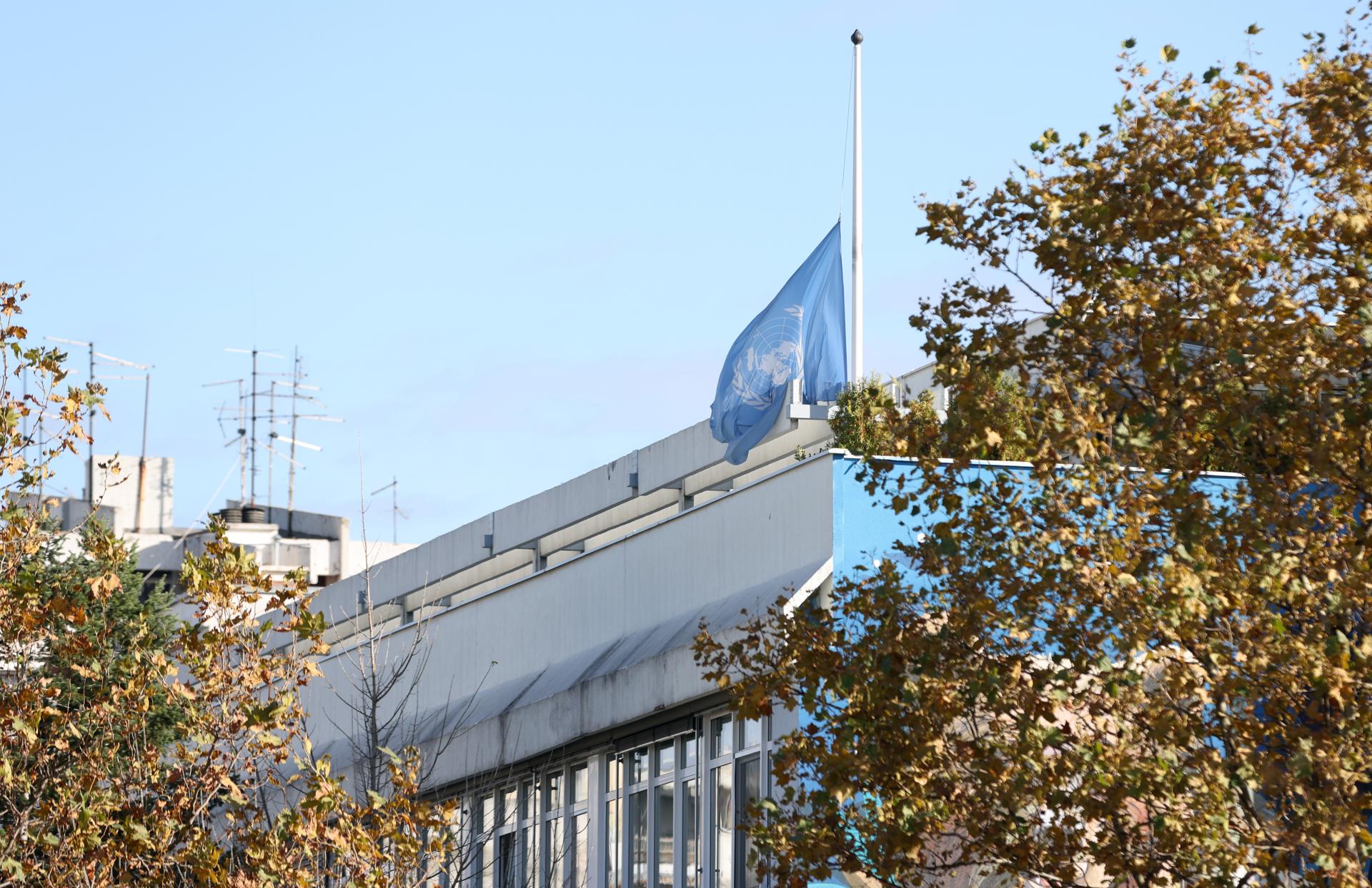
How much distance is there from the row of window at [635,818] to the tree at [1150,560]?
286 inches

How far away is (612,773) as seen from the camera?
25.2 m

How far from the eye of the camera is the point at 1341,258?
42.3 ft

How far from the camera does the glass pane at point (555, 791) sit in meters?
26.6

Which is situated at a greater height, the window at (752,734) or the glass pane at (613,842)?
the window at (752,734)

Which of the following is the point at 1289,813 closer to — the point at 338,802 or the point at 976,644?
the point at 976,644

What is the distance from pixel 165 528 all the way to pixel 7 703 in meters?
51.8

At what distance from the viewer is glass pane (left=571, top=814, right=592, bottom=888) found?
83.6 ft

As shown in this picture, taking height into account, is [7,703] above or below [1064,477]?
below

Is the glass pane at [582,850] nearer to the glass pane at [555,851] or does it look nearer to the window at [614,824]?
the glass pane at [555,851]

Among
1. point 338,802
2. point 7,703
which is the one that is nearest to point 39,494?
point 7,703

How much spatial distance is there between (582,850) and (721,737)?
376 cm

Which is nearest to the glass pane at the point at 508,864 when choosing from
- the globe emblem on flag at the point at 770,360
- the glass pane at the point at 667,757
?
the glass pane at the point at 667,757

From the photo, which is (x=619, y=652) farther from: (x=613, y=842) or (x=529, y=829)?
(x=529, y=829)

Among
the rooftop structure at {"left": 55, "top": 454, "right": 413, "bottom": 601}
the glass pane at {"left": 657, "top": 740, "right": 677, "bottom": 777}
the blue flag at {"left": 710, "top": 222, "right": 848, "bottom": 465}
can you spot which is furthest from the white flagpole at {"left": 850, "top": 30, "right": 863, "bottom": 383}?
the rooftop structure at {"left": 55, "top": 454, "right": 413, "bottom": 601}
